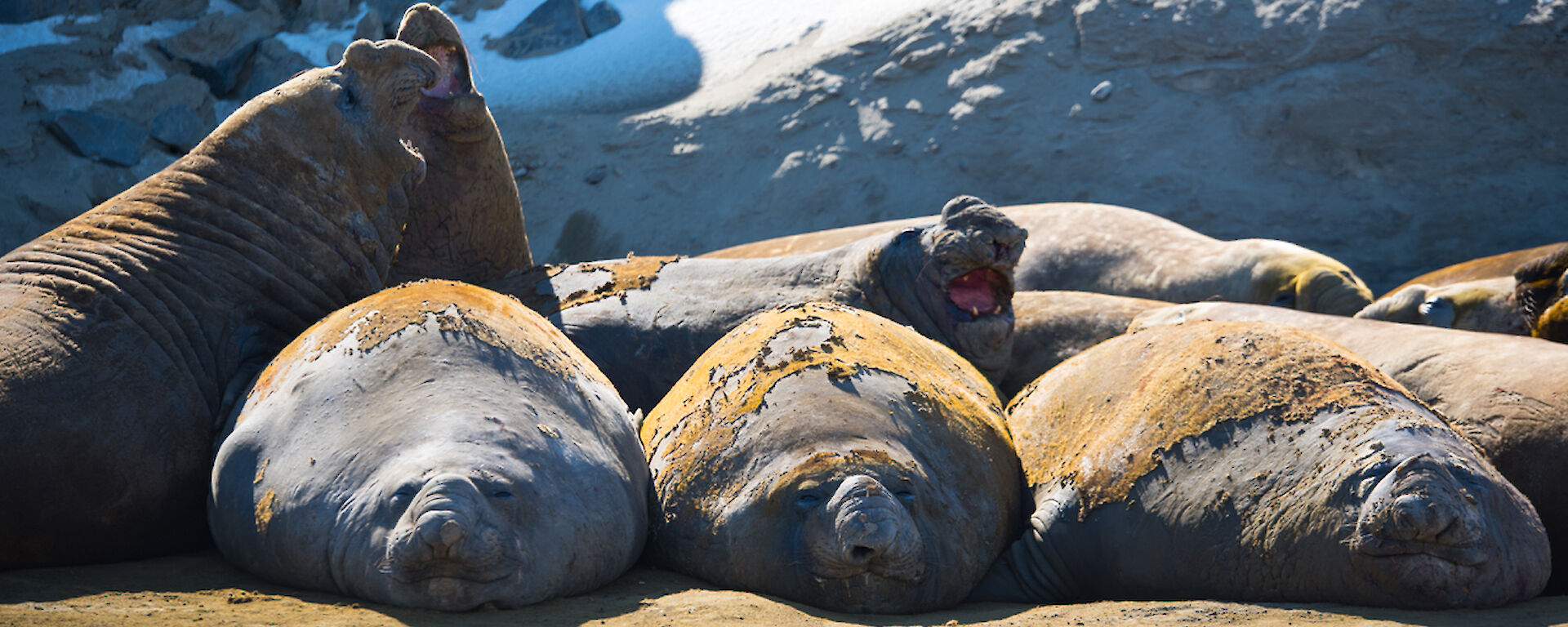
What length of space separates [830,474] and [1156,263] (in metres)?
5.56

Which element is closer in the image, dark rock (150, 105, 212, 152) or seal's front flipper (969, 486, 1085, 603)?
seal's front flipper (969, 486, 1085, 603)

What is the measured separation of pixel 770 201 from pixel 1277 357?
9.36m

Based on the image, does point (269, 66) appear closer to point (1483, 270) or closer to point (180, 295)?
point (180, 295)

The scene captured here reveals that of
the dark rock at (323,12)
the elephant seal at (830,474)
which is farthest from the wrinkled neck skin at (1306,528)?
the dark rock at (323,12)

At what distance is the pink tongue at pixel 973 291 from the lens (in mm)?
5551

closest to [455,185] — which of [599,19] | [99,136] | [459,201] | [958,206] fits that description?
[459,201]

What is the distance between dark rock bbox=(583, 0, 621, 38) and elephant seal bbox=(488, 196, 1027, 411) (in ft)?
39.4

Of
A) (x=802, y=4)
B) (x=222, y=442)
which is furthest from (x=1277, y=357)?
(x=802, y=4)

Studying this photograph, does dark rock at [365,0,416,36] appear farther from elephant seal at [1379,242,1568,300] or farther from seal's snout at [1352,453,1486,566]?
seal's snout at [1352,453,1486,566]

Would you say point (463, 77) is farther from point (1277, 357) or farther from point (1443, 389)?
point (1443, 389)

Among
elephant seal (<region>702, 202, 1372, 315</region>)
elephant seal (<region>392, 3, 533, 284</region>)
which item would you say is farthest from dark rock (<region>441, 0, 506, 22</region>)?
elephant seal (<region>392, 3, 533, 284</region>)

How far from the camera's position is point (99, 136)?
1338 centimetres

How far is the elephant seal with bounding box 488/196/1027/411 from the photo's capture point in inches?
212

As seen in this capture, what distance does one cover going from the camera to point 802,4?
16.0 metres
